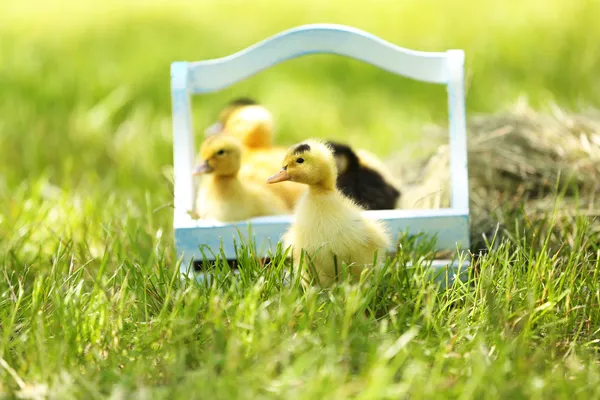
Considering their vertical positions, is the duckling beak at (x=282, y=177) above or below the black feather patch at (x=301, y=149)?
below

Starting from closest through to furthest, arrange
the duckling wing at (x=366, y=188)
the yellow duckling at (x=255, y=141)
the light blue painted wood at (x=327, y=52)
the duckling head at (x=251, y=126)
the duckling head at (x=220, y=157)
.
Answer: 1. the light blue painted wood at (x=327, y=52)
2. the duckling head at (x=220, y=157)
3. the duckling wing at (x=366, y=188)
4. the yellow duckling at (x=255, y=141)
5. the duckling head at (x=251, y=126)

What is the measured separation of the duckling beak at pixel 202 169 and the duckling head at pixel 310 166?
42cm

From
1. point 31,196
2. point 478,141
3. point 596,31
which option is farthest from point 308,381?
point 596,31

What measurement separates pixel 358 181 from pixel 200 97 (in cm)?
306

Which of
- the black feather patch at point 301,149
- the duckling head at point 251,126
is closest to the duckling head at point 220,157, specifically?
the black feather patch at point 301,149

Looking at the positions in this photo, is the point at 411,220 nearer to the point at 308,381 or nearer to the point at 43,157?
the point at 308,381

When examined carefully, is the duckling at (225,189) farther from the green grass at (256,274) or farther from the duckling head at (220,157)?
the green grass at (256,274)

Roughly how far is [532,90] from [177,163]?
10.1ft

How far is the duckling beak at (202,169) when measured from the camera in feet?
9.66

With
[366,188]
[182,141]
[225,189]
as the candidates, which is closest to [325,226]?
[225,189]

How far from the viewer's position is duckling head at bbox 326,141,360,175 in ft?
10.9

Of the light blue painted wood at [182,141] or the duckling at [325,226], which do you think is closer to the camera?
the duckling at [325,226]

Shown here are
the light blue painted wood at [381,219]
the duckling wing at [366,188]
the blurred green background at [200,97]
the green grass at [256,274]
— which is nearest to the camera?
the green grass at [256,274]

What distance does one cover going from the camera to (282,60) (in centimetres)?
288
